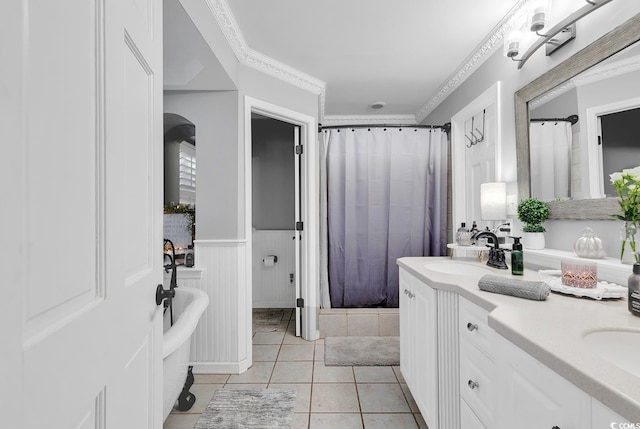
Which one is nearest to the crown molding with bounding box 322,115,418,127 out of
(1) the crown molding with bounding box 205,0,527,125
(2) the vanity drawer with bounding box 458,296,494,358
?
(1) the crown molding with bounding box 205,0,527,125

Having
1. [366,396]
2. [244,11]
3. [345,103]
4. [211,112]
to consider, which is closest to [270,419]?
[366,396]

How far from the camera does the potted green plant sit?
1.75m

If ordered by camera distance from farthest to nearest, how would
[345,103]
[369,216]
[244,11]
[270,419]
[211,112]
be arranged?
[345,103]
[369,216]
[211,112]
[244,11]
[270,419]

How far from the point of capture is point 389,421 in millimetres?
1822

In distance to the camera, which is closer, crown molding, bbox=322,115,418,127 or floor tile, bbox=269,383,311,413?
floor tile, bbox=269,383,311,413

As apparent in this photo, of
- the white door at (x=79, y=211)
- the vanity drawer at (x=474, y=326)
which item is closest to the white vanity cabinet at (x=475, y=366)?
the vanity drawer at (x=474, y=326)

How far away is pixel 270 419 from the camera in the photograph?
183 cm

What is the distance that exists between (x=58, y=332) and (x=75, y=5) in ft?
1.71

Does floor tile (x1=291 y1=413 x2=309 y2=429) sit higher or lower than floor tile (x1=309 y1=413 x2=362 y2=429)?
higher

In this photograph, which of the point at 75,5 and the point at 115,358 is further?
the point at 115,358

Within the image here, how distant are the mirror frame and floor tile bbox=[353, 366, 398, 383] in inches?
59.4

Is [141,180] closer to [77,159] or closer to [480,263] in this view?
[77,159]

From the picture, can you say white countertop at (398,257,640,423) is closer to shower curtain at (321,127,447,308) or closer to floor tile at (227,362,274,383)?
floor tile at (227,362,274,383)

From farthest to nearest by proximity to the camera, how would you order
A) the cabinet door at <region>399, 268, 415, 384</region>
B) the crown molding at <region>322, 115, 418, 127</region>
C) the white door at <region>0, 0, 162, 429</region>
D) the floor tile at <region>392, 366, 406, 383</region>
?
the crown molding at <region>322, 115, 418, 127</region> → the floor tile at <region>392, 366, 406, 383</region> → the cabinet door at <region>399, 268, 415, 384</region> → the white door at <region>0, 0, 162, 429</region>
